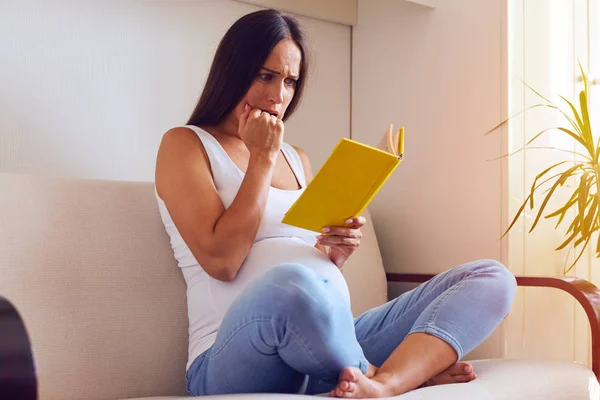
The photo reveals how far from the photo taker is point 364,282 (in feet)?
7.72

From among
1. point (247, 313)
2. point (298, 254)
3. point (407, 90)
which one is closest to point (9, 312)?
point (247, 313)

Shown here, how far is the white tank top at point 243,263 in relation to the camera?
5.32 ft

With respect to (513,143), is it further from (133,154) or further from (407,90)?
(133,154)

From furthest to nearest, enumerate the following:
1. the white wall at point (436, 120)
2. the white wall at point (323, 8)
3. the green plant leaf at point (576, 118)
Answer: the white wall at point (323, 8) → the white wall at point (436, 120) → the green plant leaf at point (576, 118)

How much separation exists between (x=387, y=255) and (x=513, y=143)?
619 millimetres

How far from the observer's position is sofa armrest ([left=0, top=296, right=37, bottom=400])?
735 mm

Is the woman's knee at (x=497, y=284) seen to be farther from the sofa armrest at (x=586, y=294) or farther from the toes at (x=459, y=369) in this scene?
the sofa armrest at (x=586, y=294)

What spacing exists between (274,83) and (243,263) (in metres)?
0.47

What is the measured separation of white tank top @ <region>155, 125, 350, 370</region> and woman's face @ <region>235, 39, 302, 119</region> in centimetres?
14

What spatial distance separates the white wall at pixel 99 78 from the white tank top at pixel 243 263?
0.53 metres

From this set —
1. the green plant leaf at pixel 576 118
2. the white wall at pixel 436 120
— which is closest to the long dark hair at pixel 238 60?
the white wall at pixel 436 120

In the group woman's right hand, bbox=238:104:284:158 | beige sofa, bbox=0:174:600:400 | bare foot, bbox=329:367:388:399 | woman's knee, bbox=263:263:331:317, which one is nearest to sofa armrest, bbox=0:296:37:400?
woman's knee, bbox=263:263:331:317

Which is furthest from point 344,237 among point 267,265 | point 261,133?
point 261,133

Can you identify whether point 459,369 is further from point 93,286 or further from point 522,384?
point 93,286
